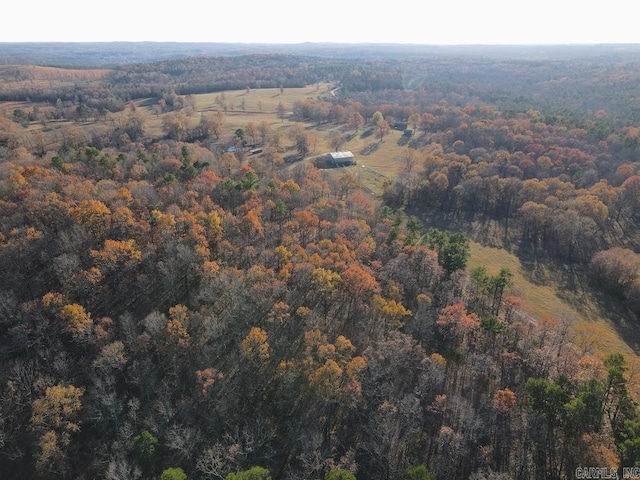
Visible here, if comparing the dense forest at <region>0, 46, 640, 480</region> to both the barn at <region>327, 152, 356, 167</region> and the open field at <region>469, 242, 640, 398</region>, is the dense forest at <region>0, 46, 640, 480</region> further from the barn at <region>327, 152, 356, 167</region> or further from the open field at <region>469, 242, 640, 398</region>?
the barn at <region>327, 152, 356, 167</region>

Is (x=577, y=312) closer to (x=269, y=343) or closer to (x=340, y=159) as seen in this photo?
(x=269, y=343)

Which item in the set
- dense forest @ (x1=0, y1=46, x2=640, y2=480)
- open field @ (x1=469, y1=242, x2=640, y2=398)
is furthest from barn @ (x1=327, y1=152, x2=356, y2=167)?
open field @ (x1=469, y1=242, x2=640, y2=398)

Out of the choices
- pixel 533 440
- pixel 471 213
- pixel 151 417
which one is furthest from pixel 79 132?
pixel 533 440

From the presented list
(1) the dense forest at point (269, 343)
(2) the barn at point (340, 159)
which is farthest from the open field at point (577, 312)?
(2) the barn at point (340, 159)

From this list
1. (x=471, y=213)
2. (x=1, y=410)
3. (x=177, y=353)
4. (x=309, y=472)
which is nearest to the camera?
(x=309, y=472)

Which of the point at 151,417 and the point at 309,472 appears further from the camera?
the point at 151,417

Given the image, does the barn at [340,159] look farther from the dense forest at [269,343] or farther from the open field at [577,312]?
the open field at [577,312]

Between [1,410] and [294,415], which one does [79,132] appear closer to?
[1,410]

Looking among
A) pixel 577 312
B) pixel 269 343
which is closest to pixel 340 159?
pixel 577 312

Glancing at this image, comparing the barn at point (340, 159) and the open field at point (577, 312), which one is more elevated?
the barn at point (340, 159)
